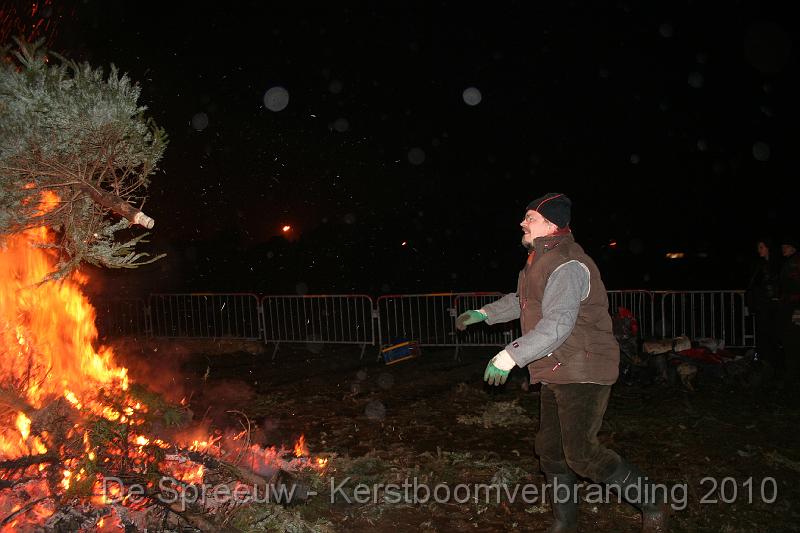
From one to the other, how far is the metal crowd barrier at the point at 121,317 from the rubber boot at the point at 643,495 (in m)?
11.0

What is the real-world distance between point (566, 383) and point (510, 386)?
4.32 m

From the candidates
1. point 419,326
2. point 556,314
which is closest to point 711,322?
point 419,326

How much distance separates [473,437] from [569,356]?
2761 mm

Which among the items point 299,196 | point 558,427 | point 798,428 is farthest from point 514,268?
point 558,427

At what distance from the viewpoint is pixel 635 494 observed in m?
3.42

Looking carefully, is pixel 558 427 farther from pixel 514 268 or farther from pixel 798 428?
pixel 514 268

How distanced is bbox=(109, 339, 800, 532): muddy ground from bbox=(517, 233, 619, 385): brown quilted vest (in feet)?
4.21

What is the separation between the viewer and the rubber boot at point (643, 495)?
3.38 m

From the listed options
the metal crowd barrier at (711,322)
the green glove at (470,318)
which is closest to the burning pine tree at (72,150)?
the green glove at (470,318)

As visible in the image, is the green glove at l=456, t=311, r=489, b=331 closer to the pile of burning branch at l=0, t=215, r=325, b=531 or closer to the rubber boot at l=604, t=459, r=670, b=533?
the rubber boot at l=604, t=459, r=670, b=533

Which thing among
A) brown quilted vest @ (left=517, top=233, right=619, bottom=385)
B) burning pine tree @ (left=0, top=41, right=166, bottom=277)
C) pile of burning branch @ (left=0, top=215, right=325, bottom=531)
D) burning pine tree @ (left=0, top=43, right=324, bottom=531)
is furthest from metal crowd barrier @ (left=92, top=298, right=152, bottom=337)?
brown quilted vest @ (left=517, top=233, right=619, bottom=385)

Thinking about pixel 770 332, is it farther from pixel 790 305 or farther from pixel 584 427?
pixel 584 427

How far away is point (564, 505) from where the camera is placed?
369 centimetres

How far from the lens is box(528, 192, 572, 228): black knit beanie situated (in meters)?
3.51
